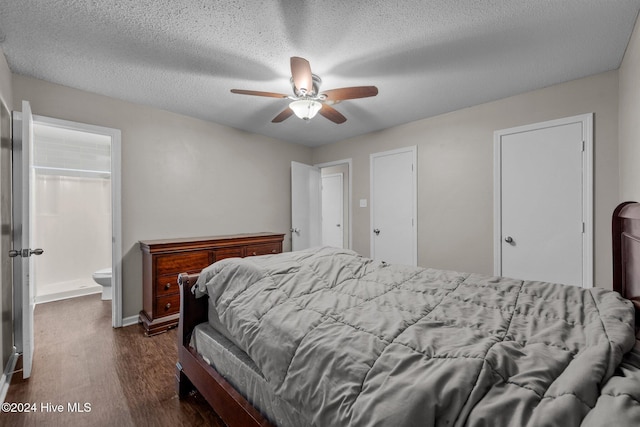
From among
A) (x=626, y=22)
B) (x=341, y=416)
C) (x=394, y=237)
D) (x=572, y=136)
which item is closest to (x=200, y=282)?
(x=341, y=416)

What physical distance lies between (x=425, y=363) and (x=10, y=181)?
10.2 ft

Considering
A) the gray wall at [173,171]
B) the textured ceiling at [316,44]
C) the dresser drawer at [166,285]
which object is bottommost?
the dresser drawer at [166,285]

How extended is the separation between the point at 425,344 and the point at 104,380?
222 centimetres

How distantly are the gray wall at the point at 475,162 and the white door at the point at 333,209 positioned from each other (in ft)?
6.16

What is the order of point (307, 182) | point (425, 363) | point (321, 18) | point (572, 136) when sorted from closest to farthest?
point (425, 363), point (321, 18), point (572, 136), point (307, 182)

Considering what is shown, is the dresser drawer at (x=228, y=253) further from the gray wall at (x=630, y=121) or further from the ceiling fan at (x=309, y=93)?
the gray wall at (x=630, y=121)

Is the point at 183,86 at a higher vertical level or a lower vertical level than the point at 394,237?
higher

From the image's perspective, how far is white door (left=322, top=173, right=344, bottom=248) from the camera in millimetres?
5832

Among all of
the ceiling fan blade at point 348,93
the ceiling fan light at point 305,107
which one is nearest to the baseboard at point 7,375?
the ceiling fan light at point 305,107

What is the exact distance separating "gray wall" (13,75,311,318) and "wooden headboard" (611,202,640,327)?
361 cm

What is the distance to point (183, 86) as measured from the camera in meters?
2.51

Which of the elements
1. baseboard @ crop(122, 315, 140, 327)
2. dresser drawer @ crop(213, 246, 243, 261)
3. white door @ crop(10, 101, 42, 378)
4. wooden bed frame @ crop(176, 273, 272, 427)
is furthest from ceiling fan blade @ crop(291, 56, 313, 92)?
baseboard @ crop(122, 315, 140, 327)

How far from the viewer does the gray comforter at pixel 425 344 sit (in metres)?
0.69

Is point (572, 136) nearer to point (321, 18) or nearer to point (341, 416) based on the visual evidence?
point (321, 18)
